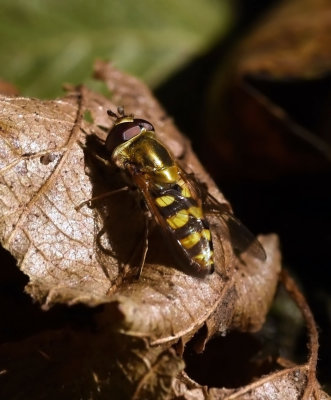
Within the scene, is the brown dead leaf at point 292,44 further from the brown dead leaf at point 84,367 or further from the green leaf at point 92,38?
the brown dead leaf at point 84,367

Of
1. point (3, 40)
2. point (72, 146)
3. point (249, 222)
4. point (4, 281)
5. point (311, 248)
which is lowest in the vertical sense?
point (311, 248)

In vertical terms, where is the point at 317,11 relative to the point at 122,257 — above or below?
above

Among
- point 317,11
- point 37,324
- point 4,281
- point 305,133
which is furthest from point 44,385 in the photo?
point 317,11

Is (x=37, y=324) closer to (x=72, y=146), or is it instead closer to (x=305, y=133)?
(x=72, y=146)

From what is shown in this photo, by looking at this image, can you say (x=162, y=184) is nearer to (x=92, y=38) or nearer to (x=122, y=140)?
(x=122, y=140)

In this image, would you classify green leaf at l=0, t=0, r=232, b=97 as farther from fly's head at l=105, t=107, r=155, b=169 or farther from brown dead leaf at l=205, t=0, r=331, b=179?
fly's head at l=105, t=107, r=155, b=169

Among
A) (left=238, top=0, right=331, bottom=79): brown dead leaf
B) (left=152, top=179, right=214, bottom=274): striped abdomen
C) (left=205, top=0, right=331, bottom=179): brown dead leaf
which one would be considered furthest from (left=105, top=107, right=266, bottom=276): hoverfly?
(left=238, top=0, right=331, bottom=79): brown dead leaf

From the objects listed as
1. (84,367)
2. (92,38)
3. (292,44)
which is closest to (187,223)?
(84,367)

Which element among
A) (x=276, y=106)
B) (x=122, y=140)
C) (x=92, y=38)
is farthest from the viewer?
(x=92, y=38)
